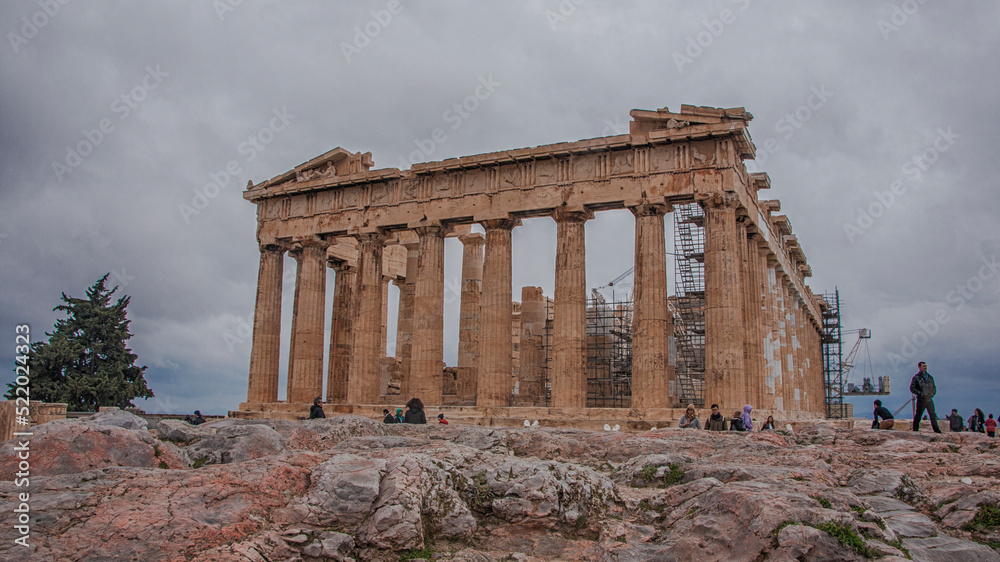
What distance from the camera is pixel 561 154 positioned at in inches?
1069

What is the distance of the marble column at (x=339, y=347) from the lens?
109ft

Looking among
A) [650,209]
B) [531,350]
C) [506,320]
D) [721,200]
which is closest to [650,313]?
[650,209]

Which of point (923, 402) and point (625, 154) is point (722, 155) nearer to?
point (625, 154)

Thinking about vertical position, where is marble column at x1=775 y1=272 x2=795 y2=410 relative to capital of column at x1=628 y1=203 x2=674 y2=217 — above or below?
below

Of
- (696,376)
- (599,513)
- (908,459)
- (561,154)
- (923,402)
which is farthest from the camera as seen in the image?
(696,376)

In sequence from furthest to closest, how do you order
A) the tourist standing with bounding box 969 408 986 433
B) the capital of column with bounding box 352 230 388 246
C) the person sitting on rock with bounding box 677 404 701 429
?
the capital of column with bounding box 352 230 388 246 → the tourist standing with bounding box 969 408 986 433 → the person sitting on rock with bounding box 677 404 701 429

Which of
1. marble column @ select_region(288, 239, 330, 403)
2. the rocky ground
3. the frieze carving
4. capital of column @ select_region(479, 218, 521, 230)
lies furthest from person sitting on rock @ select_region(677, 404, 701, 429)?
the frieze carving

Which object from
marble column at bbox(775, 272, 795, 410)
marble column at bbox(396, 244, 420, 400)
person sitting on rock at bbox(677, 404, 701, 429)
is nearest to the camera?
person sitting on rock at bbox(677, 404, 701, 429)

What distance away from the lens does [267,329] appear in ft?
108

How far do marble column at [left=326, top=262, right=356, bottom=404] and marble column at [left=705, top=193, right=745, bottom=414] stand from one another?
576 inches

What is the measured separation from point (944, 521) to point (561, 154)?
1989 cm

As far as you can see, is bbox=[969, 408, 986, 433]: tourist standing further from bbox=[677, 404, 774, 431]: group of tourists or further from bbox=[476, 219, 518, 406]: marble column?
bbox=[476, 219, 518, 406]: marble column

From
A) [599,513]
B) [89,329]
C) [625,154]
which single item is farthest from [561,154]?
[89,329]

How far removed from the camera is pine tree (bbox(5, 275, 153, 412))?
114 feet
